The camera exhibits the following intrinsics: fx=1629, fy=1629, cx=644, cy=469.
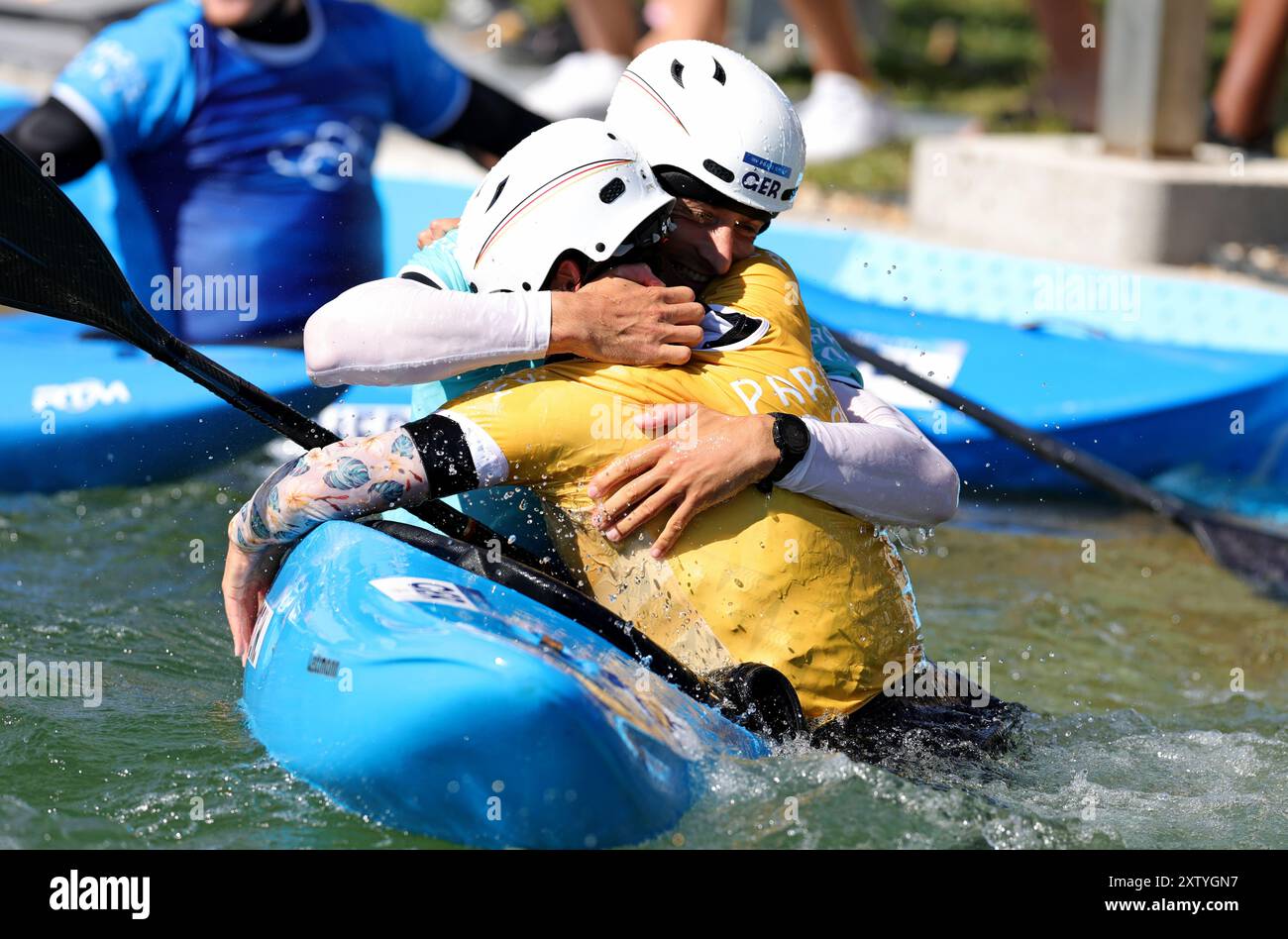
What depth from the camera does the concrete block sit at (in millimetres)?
7059

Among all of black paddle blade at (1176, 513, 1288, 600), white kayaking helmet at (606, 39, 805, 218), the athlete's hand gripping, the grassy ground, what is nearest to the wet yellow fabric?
the athlete's hand gripping

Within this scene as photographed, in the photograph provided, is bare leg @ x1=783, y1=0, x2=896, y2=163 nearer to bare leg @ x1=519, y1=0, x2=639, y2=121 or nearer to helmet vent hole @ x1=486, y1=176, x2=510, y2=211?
bare leg @ x1=519, y1=0, x2=639, y2=121

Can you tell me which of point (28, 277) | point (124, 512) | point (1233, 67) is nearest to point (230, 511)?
point (124, 512)

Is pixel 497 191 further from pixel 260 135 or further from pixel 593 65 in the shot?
pixel 593 65

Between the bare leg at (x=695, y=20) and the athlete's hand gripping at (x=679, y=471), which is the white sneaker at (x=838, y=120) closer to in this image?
the bare leg at (x=695, y=20)

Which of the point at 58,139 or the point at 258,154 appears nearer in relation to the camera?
the point at 58,139

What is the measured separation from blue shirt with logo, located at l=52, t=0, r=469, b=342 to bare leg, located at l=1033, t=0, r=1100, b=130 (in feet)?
15.6

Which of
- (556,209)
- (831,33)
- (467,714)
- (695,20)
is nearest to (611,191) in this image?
(556,209)

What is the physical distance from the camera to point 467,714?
2.23 meters

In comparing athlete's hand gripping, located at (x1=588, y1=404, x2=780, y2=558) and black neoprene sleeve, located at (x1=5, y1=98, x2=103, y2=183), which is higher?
black neoprene sleeve, located at (x1=5, y1=98, x2=103, y2=183)

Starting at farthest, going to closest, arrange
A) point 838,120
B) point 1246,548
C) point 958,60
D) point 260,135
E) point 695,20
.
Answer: point 958,60, point 838,120, point 695,20, point 260,135, point 1246,548

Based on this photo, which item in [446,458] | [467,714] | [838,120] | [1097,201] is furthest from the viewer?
[838,120]

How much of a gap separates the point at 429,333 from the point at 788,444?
23.5 inches

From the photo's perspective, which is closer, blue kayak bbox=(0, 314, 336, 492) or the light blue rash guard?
the light blue rash guard
